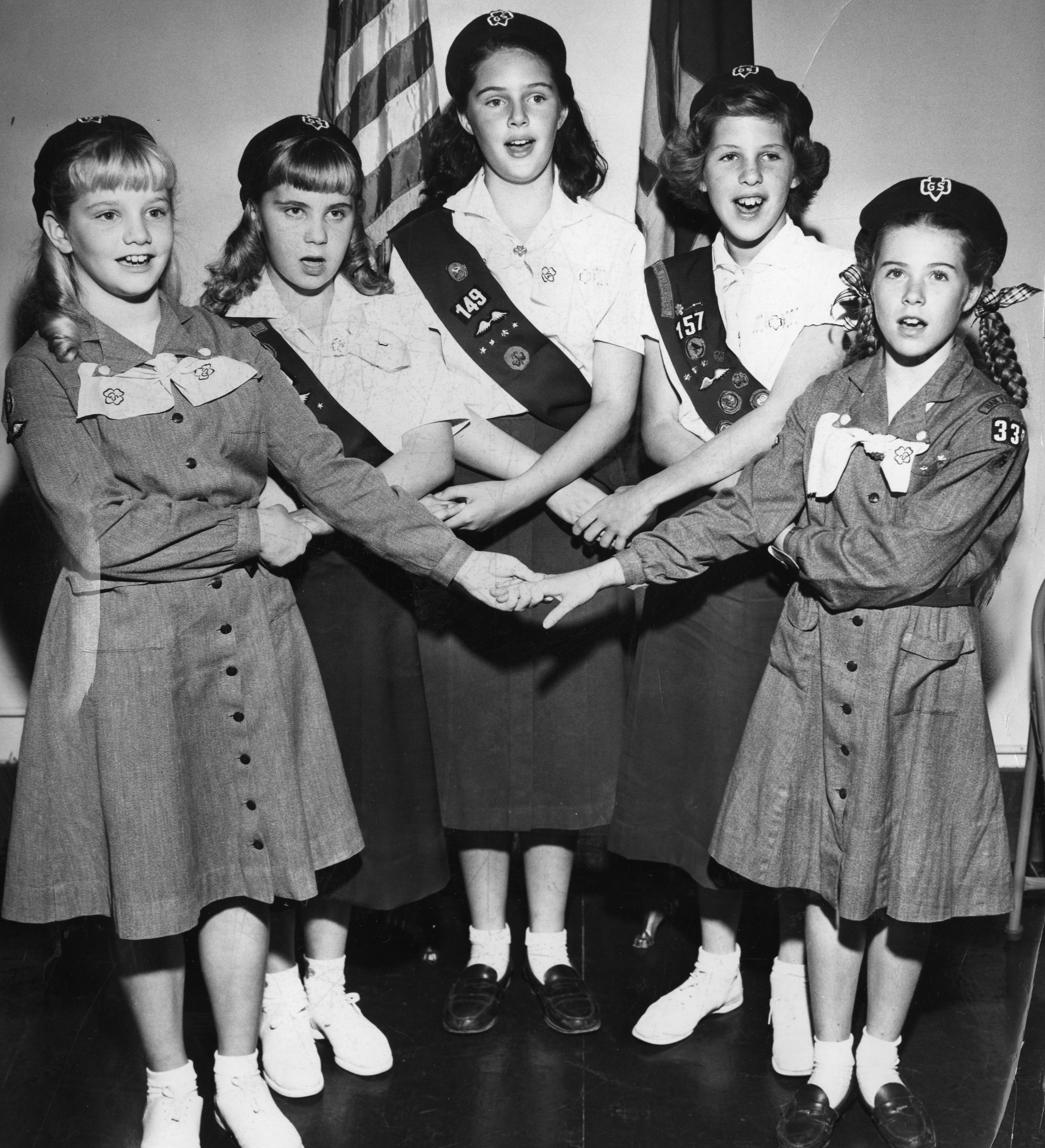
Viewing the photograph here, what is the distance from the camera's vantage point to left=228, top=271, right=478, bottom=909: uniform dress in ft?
8.01

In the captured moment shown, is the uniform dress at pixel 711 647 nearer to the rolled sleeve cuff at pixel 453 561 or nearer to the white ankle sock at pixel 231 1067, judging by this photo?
the rolled sleeve cuff at pixel 453 561

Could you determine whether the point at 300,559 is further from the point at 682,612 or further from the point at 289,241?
the point at 682,612

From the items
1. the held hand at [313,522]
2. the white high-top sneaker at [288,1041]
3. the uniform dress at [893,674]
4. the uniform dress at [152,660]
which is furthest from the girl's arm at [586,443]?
the white high-top sneaker at [288,1041]

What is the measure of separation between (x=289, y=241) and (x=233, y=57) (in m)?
0.35

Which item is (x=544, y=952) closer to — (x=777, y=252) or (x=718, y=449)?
(x=718, y=449)

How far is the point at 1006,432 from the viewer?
2.10 m

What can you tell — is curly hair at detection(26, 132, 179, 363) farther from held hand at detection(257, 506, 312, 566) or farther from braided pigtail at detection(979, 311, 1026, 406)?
braided pigtail at detection(979, 311, 1026, 406)

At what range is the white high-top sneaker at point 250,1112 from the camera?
2293 millimetres

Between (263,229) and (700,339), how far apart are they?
2.86ft

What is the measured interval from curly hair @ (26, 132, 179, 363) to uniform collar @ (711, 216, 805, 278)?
1.07 m

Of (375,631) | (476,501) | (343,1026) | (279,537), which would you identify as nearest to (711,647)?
(476,501)

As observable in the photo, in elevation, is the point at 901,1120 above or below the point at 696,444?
below

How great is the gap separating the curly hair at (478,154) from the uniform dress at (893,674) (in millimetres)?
628

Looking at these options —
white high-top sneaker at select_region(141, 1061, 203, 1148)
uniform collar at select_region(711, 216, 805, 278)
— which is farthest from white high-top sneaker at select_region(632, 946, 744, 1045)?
uniform collar at select_region(711, 216, 805, 278)
